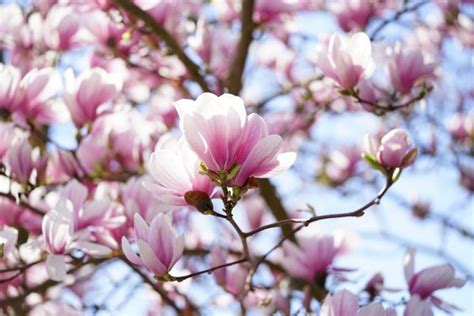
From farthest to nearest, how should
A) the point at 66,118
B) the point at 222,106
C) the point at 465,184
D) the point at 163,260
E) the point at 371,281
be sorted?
the point at 465,184 → the point at 66,118 → the point at 371,281 → the point at 163,260 → the point at 222,106

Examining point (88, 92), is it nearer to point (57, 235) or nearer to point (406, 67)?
point (57, 235)

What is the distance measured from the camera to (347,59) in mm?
1456

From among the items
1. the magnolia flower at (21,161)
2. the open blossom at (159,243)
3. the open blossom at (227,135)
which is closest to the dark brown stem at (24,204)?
the magnolia flower at (21,161)

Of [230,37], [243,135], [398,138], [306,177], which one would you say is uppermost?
[243,135]

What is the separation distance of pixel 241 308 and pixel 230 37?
1.49m

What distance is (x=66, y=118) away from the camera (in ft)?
6.04

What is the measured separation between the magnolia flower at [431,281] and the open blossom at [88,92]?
814 millimetres

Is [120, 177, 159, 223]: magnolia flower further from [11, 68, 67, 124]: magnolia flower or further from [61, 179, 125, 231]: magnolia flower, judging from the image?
[11, 68, 67, 124]: magnolia flower

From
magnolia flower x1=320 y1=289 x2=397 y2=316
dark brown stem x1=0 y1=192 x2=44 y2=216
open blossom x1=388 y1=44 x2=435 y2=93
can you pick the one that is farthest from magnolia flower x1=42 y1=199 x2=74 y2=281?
open blossom x1=388 y1=44 x2=435 y2=93

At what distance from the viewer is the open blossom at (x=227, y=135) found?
106 cm

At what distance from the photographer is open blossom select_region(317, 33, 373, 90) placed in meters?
1.43

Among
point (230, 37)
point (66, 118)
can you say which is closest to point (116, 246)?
point (66, 118)

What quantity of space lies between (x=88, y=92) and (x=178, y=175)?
0.67m

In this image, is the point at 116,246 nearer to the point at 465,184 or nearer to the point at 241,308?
the point at 241,308
